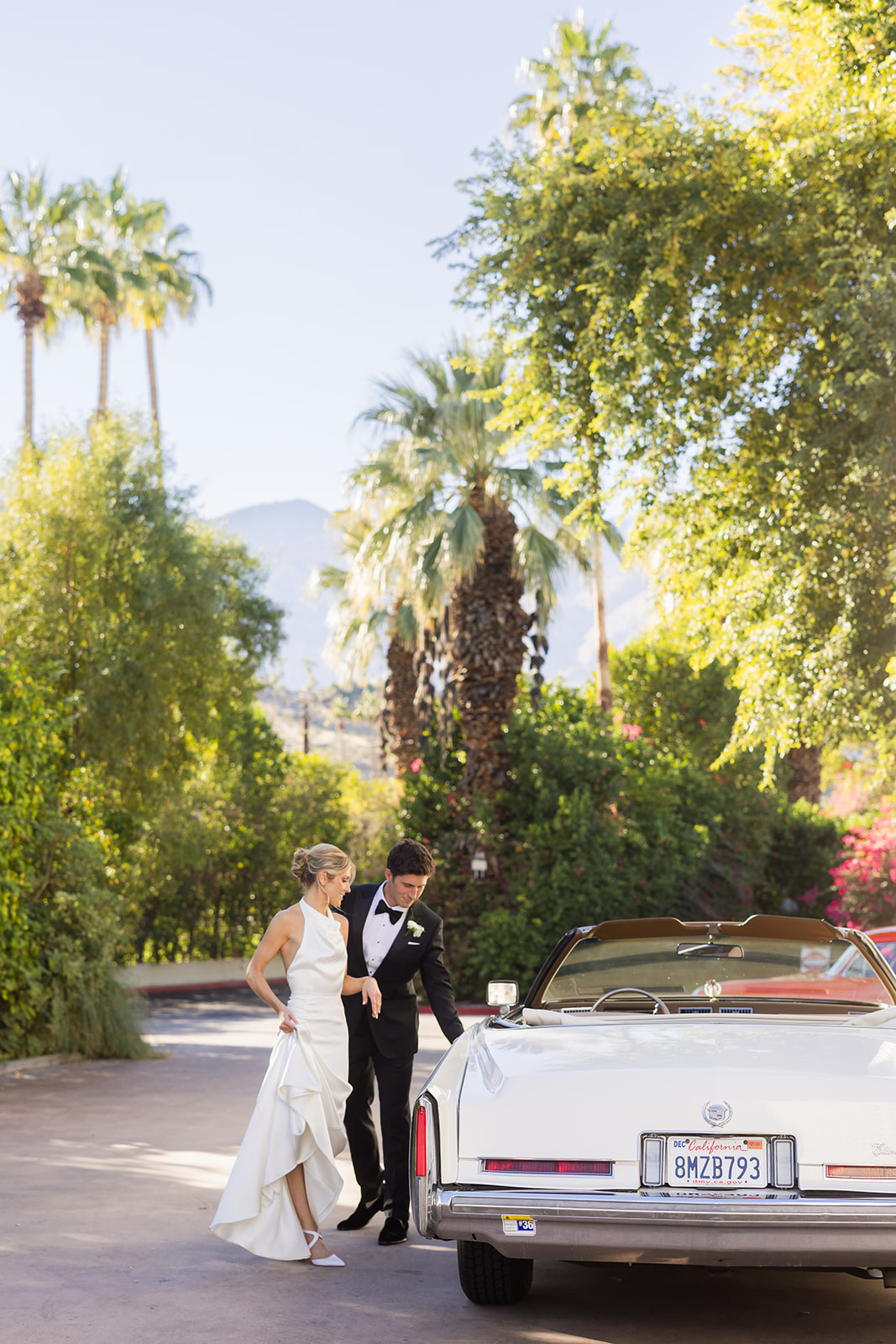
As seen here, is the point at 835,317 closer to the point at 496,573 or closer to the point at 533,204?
the point at 533,204

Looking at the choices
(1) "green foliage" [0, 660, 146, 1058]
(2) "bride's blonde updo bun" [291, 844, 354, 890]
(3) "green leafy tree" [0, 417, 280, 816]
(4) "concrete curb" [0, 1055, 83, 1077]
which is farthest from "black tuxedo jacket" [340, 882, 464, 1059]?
(3) "green leafy tree" [0, 417, 280, 816]

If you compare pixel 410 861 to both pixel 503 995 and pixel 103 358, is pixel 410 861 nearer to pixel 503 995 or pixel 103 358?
pixel 503 995

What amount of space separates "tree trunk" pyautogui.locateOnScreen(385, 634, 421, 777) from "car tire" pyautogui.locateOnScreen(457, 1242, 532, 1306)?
25388 millimetres

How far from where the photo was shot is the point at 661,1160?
440 cm

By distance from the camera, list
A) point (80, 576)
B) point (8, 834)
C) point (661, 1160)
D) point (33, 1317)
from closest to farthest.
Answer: point (661, 1160) → point (33, 1317) → point (8, 834) → point (80, 576)

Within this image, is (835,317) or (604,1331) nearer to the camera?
(604,1331)

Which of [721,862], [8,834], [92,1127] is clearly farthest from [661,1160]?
[721,862]

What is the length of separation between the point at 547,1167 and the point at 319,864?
2.14m

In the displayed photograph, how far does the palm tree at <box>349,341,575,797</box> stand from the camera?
2277 cm

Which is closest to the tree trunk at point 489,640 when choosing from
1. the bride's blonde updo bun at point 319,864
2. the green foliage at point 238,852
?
the green foliage at point 238,852

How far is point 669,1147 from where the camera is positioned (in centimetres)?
441

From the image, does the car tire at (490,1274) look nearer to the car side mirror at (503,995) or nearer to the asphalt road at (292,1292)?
the asphalt road at (292,1292)

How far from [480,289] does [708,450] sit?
3205mm

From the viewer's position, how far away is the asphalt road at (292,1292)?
16.1ft
